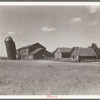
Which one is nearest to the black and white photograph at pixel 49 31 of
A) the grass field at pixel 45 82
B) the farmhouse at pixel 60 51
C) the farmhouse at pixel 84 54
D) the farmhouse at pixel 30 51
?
the grass field at pixel 45 82

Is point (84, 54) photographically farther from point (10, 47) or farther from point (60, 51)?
point (10, 47)

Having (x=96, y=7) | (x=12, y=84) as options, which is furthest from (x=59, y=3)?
(x=12, y=84)

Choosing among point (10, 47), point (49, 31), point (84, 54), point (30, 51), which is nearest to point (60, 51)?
point (30, 51)

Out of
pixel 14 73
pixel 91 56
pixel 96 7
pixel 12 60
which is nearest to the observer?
pixel 96 7

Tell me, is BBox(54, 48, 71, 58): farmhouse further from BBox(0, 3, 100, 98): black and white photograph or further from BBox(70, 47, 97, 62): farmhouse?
BBox(0, 3, 100, 98): black and white photograph

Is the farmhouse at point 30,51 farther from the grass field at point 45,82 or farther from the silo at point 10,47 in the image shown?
the grass field at point 45,82

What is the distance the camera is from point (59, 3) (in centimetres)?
530

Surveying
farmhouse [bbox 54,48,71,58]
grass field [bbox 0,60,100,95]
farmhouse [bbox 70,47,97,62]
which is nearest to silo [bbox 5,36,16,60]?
→ grass field [bbox 0,60,100,95]

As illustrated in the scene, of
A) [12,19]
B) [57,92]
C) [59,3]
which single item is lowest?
[57,92]

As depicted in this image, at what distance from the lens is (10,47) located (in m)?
6.02

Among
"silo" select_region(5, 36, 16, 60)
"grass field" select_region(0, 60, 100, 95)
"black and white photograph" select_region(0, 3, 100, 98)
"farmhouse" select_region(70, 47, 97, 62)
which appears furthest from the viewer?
"farmhouse" select_region(70, 47, 97, 62)

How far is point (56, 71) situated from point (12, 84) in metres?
1.89

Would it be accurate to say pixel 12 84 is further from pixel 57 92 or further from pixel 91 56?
pixel 91 56

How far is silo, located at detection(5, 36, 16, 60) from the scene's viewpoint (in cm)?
563
